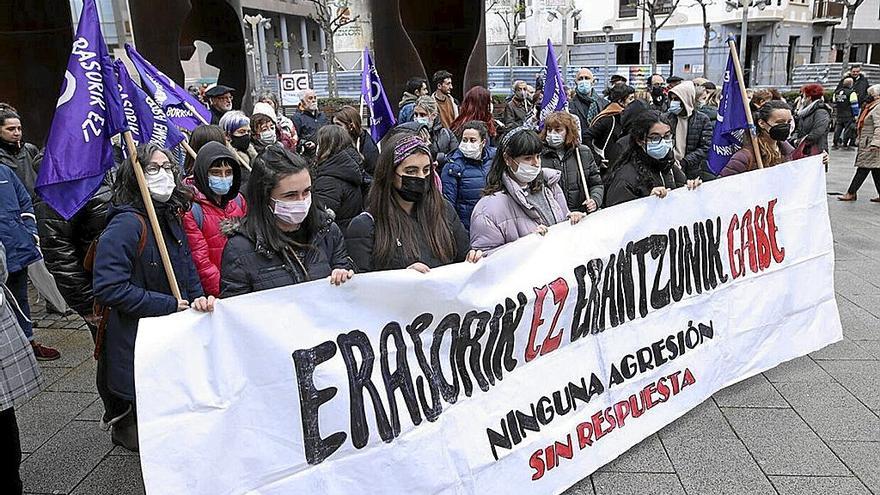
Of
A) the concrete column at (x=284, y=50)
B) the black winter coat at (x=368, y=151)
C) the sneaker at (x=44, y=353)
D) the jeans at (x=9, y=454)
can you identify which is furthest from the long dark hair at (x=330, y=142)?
the concrete column at (x=284, y=50)

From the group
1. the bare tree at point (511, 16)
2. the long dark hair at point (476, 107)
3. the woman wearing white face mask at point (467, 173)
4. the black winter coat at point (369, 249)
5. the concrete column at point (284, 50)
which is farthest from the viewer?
the concrete column at point (284, 50)

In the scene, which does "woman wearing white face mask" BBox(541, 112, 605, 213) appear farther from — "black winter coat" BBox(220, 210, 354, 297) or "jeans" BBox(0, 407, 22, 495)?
"jeans" BBox(0, 407, 22, 495)

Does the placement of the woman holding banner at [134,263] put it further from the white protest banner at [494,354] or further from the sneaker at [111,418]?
the white protest banner at [494,354]

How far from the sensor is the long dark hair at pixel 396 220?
10.4ft

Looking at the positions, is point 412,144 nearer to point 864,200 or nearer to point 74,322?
point 74,322

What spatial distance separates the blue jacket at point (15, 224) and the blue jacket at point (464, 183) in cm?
291

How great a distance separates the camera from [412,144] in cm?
320

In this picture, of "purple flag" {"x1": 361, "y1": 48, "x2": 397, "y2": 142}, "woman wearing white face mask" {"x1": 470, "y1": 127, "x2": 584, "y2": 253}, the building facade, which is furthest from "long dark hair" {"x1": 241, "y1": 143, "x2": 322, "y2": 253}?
the building facade

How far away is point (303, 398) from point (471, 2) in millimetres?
9361

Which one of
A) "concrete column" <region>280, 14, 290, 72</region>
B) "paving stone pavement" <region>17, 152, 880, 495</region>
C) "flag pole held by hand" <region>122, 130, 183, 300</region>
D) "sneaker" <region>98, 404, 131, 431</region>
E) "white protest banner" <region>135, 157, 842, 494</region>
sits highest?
"concrete column" <region>280, 14, 290, 72</region>

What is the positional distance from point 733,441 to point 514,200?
1.69 meters

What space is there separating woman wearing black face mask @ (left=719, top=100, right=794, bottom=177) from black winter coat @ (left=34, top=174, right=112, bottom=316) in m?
4.20

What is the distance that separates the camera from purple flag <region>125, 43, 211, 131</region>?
497cm

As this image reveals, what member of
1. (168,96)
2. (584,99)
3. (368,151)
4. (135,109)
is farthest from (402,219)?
(584,99)
